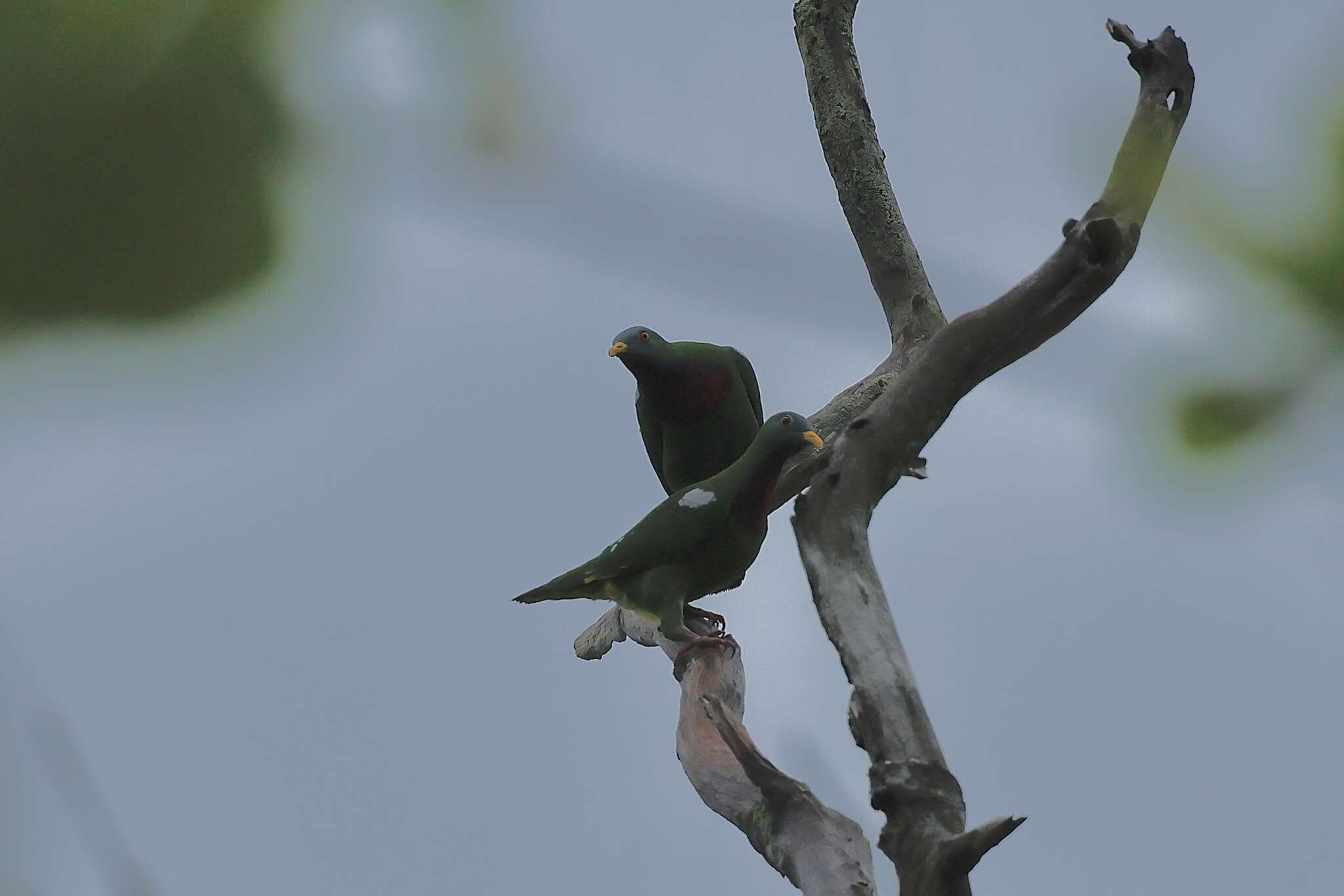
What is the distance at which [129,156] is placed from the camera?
41 centimetres

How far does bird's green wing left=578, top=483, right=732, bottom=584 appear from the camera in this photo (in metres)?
2.33

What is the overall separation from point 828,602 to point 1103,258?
59cm

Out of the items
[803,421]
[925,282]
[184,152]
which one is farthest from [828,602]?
[925,282]

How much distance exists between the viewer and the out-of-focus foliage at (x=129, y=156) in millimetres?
367

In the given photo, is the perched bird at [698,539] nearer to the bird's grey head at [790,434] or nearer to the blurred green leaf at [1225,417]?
the bird's grey head at [790,434]

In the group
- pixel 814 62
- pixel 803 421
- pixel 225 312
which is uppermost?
pixel 814 62

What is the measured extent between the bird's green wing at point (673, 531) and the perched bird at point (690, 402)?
0.40 meters

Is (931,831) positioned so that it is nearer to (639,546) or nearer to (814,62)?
(639,546)

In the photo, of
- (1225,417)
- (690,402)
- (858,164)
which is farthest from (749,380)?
(1225,417)

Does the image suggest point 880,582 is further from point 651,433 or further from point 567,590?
point 651,433

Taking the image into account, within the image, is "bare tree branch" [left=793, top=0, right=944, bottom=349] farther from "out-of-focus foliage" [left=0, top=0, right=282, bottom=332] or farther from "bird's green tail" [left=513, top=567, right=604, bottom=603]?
"out-of-focus foliage" [left=0, top=0, right=282, bottom=332]

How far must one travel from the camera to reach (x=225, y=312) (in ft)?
1.29

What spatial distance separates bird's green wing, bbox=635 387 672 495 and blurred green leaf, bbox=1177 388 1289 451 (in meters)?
2.33

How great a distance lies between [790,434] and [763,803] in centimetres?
73
